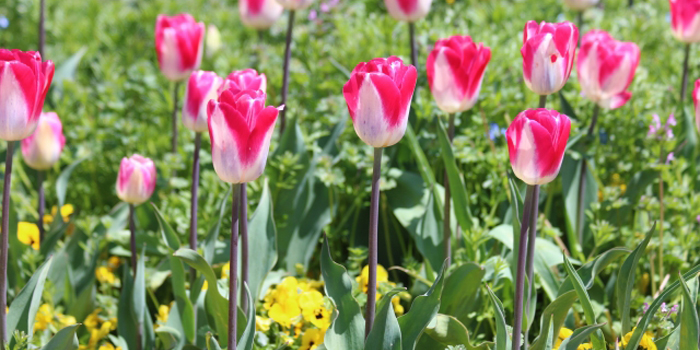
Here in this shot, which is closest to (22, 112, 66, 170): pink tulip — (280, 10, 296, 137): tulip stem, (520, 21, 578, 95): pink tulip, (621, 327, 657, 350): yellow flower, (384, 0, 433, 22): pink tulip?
(280, 10, 296, 137): tulip stem

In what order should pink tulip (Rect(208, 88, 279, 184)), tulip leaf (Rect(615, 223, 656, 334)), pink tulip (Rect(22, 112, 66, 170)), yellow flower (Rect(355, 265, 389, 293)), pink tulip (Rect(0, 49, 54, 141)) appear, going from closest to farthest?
pink tulip (Rect(208, 88, 279, 184))
pink tulip (Rect(0, 49, 54, 141))
tulip leaf (Rect(615, 223, 656, 334))
yellow flower (Rect(355, 265, 389, 293))
pink tulip (Rect(22, 112, 66, 170))

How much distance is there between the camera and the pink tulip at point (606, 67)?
1779 mm

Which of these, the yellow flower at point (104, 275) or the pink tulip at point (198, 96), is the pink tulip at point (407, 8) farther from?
the yellow flower at point (104, 275)

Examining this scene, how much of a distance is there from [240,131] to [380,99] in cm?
25

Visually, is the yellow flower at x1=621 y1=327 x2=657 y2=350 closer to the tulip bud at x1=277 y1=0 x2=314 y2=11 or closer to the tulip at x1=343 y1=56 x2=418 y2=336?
the tulip at x1=343 y1=56 x2=418 y2=336

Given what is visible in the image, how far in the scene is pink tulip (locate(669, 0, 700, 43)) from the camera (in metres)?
2.08

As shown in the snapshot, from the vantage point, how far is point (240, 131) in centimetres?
118

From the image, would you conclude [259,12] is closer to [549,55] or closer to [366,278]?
[366,278]

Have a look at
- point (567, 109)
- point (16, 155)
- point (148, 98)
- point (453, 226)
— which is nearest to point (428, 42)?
point (567, 109)

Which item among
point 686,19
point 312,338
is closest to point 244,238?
point 312,338

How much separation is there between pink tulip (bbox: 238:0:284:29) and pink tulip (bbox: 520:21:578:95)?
110 cm

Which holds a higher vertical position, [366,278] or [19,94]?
[19,94]

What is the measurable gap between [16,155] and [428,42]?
1580 millimetres

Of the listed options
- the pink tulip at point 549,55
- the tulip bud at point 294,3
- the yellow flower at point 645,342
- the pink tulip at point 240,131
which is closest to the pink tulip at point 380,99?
the pink tulip at point 240,131
